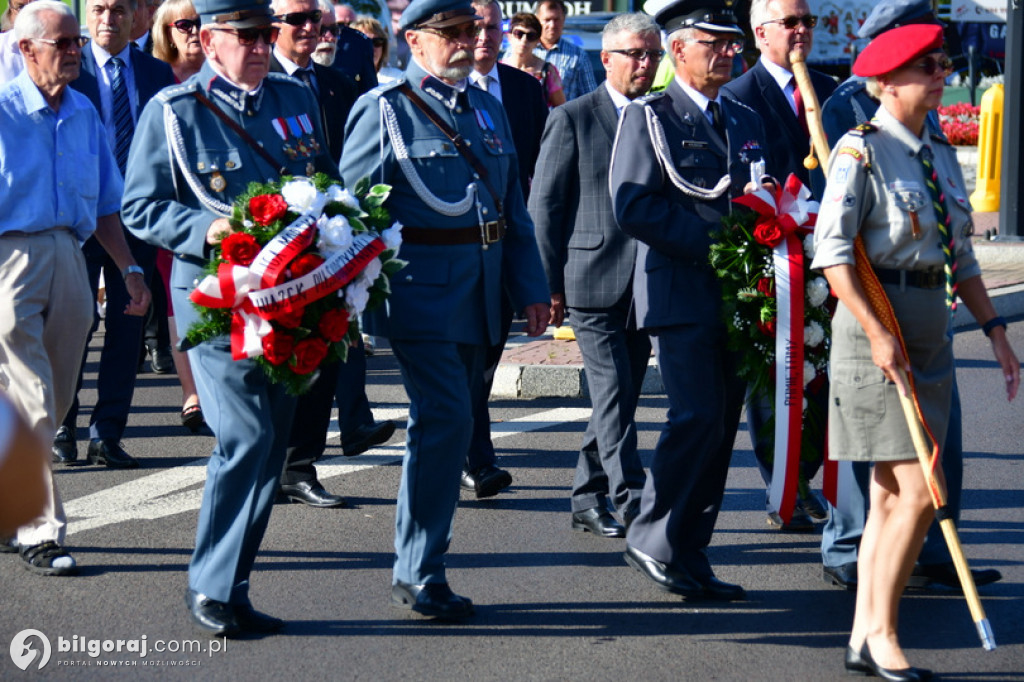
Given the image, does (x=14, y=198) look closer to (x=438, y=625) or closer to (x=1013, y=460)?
(x=438, y=625)

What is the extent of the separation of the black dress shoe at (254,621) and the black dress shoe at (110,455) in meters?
2.74

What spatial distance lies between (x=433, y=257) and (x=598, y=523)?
1632 mm

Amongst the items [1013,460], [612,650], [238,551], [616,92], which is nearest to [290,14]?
[616,92]

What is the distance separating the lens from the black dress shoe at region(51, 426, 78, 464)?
769 centimetres

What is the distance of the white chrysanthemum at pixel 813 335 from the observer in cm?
540

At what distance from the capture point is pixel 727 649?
497 centimetres

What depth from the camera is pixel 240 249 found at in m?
4.68

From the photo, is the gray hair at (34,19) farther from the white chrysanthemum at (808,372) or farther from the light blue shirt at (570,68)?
the light blue shirt at (570,68)

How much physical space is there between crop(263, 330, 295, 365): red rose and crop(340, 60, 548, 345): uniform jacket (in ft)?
2.04

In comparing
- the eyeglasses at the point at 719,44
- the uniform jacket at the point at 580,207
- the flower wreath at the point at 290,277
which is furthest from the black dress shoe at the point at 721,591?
the eyeglasses at the point at 719,44

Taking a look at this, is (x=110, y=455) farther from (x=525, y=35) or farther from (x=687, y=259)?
(x=525, y=35)

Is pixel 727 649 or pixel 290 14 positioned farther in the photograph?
pixel 290 14

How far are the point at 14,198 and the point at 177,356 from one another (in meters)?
2.58

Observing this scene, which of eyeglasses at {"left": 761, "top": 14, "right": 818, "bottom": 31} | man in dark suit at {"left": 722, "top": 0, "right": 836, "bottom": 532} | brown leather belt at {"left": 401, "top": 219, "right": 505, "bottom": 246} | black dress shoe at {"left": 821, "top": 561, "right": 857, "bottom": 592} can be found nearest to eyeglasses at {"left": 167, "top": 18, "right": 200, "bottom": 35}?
man in dark suit at {"left": 722, "top": 0, "right": 836, "bottom": 532}
